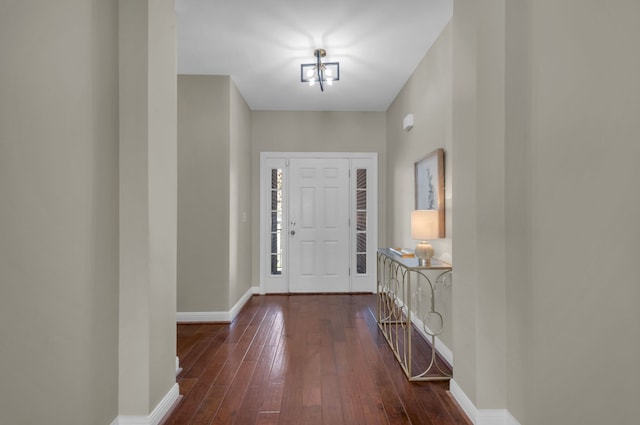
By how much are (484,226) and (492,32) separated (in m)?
1.04

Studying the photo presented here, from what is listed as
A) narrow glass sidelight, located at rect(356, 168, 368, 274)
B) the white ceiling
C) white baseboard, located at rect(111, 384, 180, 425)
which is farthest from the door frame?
white baseboard, located at rect(111, 384, 180, 425)

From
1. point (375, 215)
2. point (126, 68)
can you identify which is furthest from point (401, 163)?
point (126, 68)

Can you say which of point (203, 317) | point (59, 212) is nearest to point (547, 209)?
point (59, 212)

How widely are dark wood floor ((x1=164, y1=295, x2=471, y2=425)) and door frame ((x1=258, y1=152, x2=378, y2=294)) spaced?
126 cm

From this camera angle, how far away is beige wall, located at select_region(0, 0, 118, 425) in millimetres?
1194

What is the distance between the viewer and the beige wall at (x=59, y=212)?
47.0 inches

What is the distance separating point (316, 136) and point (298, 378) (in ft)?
11.7

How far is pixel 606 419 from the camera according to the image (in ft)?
4.18

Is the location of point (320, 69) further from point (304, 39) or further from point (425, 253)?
point (425, 253)

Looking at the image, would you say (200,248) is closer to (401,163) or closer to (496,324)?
(401,163)

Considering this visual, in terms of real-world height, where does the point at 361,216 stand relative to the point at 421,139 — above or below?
below

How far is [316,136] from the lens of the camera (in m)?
5.21

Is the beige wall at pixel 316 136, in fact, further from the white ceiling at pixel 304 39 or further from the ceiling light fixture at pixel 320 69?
the ceiling light fixture at pixel 320 69

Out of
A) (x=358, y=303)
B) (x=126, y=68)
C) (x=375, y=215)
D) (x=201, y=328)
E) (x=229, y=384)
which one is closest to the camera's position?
(x=126, y=68)
